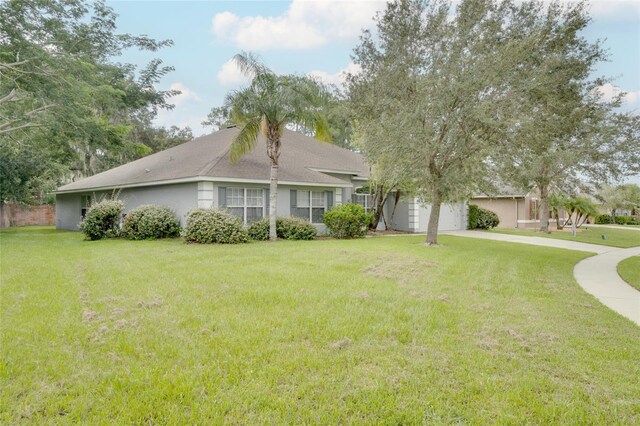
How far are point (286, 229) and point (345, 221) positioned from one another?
2609 millimetres

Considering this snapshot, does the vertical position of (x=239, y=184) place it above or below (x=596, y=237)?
above

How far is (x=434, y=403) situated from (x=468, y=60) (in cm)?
1122

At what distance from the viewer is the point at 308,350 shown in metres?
4.24

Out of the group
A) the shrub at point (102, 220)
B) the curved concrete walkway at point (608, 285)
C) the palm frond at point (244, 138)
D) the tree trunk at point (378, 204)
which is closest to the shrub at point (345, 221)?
the tree trunk at point (378, 204)

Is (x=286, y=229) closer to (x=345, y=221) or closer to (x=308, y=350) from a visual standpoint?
(x=345, y=221)

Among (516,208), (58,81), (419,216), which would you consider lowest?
(419,216)

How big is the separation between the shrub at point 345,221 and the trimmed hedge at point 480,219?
10491 millimetres

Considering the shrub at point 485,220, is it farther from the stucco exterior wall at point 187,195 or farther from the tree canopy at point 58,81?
the tree canopy at point 58,81

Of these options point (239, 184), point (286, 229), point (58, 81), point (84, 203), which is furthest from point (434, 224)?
point (84, 203)

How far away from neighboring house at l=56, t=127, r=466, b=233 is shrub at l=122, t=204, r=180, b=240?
621mm

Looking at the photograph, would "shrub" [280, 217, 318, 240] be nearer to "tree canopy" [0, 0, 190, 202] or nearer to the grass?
"tree canopy" [0, 0, 190, 202]

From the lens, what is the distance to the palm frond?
15117mm

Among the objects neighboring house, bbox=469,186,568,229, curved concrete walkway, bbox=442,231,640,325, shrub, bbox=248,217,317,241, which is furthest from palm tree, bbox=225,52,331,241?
neighboring house, bbox=469,186,568,229

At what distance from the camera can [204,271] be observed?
8641mm
